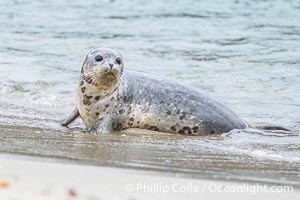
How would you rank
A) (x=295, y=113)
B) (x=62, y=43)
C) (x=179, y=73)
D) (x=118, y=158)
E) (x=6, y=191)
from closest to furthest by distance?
(x=6, y=191) → (x=118, y=158) → (x=295, y=113) → (x=179, y=73) → (x=62, y=43)

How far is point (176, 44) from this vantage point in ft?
41.4

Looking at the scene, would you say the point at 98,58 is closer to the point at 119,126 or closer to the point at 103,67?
the point at 103,67

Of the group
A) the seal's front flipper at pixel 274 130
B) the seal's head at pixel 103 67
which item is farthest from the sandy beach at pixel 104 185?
the seal's front flipper at pixel 274 130


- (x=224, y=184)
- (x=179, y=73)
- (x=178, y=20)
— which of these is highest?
(x=178, y=20)

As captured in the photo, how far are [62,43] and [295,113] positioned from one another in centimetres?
504

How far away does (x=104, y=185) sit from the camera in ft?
13.3

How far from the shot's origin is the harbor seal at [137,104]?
21.6 ft

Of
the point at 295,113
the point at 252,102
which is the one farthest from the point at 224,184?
the point at 252,102

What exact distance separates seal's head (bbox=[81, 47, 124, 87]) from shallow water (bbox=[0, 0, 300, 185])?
39cm

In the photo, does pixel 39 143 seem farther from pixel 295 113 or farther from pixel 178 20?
pixel 178 20

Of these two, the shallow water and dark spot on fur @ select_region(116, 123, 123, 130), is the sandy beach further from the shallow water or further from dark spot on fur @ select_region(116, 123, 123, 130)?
dark spot on fur @ select_region(116, 123, 123, 130)

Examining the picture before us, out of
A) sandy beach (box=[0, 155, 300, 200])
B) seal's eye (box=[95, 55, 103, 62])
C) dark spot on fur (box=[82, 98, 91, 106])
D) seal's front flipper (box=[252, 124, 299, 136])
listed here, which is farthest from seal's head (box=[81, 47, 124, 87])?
sandy beach (box=[0, 155, 300, 200])

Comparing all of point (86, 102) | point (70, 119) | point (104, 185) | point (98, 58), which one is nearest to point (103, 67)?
point (98, 58)

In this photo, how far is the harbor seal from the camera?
259 inches
